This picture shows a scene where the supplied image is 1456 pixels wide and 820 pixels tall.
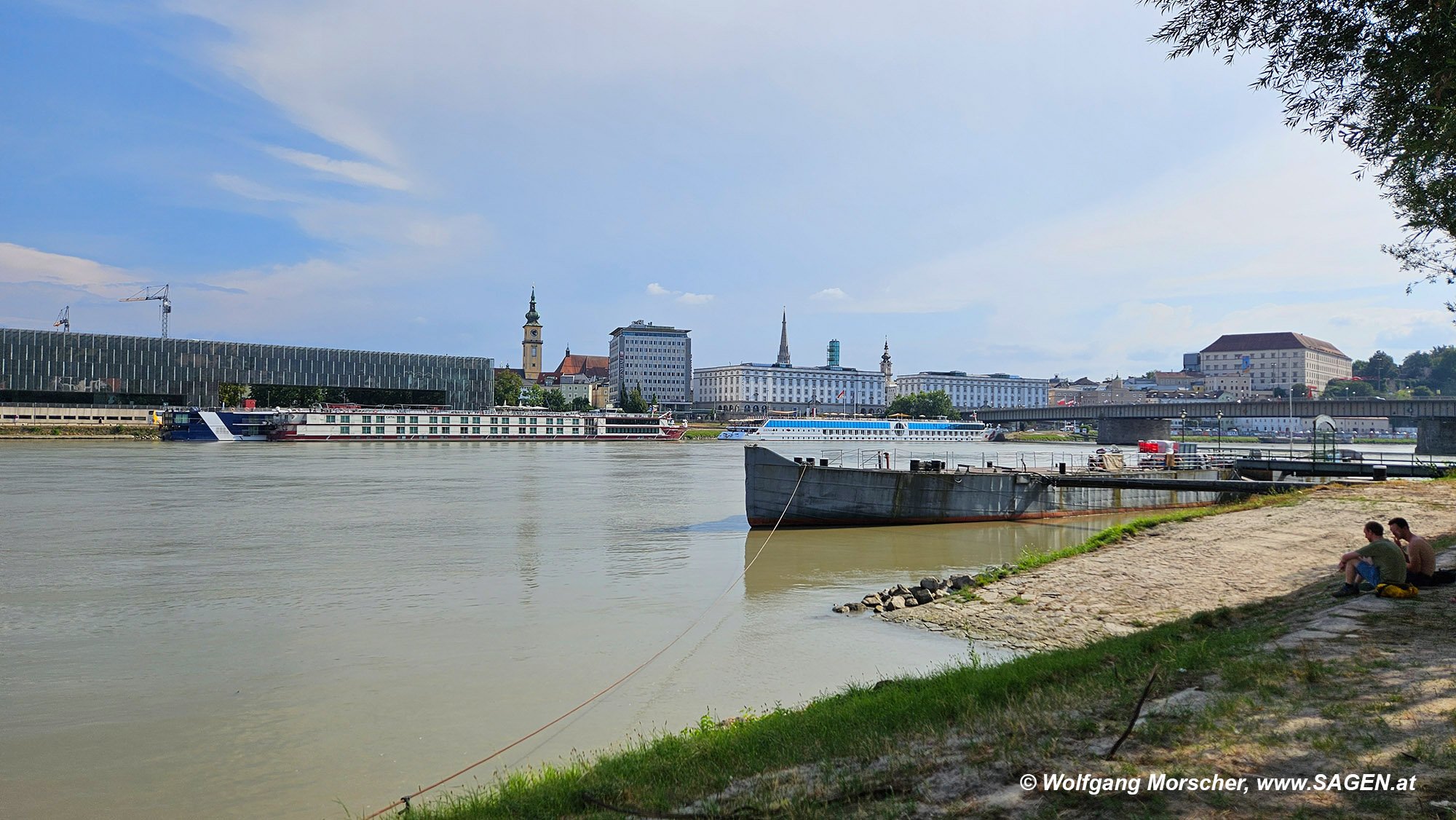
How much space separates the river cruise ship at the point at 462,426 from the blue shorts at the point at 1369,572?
121 metres

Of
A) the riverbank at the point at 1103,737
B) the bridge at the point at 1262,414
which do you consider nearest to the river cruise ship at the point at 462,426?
the bridge at the point at 1262,414

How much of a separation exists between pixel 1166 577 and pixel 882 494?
15.1m

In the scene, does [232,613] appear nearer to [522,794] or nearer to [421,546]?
[421,546]

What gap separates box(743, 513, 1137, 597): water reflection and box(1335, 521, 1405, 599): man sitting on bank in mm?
10888

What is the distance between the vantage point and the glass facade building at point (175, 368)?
119375mm

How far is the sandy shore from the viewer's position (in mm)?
14453

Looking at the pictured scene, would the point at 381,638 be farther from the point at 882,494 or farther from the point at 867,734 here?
the point at 882,494

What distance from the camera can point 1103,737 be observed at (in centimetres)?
617

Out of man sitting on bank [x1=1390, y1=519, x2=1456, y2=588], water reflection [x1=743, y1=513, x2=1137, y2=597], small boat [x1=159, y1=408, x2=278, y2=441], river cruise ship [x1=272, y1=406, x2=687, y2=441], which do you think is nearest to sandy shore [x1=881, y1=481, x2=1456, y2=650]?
man sitting on bank [x1=1390, y1=519, x2=1456, y2=588]

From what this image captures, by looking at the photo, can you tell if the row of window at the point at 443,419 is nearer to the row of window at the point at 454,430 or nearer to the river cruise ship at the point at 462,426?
the river cruise ship at the point at 462,426

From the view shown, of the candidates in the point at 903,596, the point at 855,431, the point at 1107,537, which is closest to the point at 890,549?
the point at 1107,537

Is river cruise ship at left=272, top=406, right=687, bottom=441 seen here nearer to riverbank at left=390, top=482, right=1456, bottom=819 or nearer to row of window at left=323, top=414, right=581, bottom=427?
row of window at left=323, top=414, right=581, bottom=427

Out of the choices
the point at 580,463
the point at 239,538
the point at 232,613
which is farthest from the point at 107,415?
the point at 232,613

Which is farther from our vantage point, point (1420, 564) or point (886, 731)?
point (1420, 564)
